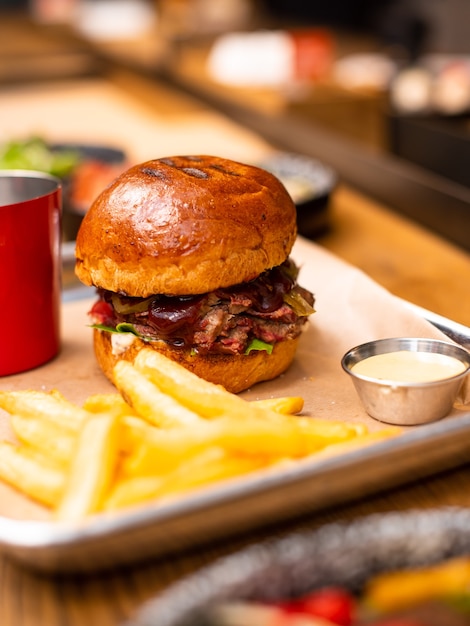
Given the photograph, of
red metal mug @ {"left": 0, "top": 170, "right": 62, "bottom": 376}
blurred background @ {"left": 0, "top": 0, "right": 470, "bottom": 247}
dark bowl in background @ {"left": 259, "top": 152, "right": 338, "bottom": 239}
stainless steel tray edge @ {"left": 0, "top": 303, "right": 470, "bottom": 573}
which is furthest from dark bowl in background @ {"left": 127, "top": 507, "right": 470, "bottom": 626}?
blurred background @ {"left": 0, "top": 0, "right": 470, "bottom": 247}

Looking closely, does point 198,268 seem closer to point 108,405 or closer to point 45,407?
point 108,405

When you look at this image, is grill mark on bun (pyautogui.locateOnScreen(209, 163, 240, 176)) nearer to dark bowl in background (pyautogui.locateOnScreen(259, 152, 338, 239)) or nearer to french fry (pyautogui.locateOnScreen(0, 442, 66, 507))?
french fry (pyautogui.locateOnScreen(0, 442, 66, 507))

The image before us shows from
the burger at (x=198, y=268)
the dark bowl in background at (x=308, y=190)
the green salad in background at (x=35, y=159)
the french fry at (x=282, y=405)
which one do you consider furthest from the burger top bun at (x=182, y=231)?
the green salad in background at (x=35, y=159)

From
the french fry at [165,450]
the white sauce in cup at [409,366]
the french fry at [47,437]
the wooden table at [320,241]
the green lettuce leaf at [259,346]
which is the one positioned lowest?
the wooden table at [320,241]

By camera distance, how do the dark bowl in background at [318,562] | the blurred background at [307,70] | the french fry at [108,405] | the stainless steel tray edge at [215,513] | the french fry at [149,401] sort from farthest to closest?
1. the blurred background at [307,70]
2. the french fry at [108,405]
3. the french fry at [149,401]
4. the stainless steel tray edge at [215,513]
5. the dark bowl in background at [318,562]

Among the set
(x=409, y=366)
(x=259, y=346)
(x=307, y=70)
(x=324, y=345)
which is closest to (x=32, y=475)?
(x=259, y=346)

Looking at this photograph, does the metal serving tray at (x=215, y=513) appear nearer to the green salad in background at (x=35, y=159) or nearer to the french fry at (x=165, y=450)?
the french fry at (x=165, y=450)

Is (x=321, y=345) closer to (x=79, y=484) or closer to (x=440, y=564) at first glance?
(x=79, y=484)
